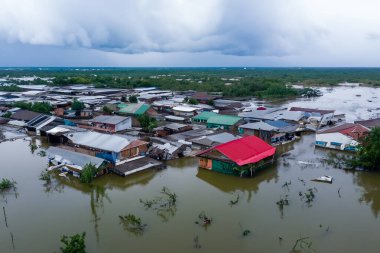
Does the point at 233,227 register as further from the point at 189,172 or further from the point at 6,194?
the point at 6,194

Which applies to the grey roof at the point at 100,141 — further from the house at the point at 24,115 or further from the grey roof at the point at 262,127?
the house at the point at 24,115

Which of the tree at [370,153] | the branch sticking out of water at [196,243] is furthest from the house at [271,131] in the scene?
the branch sticking out of water at [196,243]

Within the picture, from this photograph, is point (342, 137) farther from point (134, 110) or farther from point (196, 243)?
point (134, 110)

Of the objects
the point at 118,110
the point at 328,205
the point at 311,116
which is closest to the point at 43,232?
the point at 328,205

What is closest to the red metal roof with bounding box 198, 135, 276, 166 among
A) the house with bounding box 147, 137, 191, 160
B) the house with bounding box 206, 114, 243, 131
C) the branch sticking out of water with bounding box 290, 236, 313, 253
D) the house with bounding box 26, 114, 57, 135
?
the house with bounding box 147, 137, 191, 160

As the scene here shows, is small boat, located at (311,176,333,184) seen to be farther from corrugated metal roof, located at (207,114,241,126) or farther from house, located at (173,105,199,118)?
house, located at (173,105,199,118)

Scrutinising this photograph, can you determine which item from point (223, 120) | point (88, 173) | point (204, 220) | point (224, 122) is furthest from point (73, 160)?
point (223, 120)
